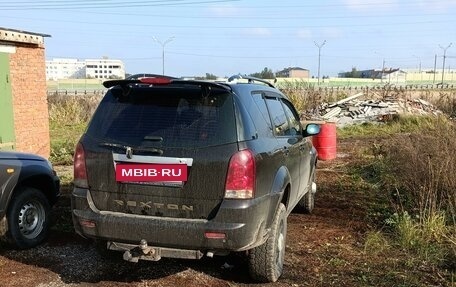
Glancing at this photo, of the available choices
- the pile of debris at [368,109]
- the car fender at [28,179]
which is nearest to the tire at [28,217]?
the car fender at [28,179]

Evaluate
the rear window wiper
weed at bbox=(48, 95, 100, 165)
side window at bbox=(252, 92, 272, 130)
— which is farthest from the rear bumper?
weed at bbox=(48, 95, 100, 165)

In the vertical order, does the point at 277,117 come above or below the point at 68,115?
above

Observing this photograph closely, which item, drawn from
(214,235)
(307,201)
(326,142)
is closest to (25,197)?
(214,235)

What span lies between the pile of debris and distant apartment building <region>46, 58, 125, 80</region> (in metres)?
82.1

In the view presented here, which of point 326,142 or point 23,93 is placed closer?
point 23,93

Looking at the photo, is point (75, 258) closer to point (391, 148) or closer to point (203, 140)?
point (203, 140)

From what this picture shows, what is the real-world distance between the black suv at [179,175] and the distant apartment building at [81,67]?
99.8 m

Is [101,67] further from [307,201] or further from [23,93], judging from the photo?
[307,201]

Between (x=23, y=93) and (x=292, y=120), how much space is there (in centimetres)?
838

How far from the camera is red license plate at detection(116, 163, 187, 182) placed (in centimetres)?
383

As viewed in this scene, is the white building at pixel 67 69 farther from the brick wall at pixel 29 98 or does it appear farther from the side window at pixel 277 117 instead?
the side window at pixel 277 117

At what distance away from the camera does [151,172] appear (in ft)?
12.7

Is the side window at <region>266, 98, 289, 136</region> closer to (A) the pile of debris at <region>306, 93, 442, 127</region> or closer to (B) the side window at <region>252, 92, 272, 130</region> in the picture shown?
(B) the side window at <region>252, 92, 272, 130</region>

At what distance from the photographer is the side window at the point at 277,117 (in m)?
4.96
